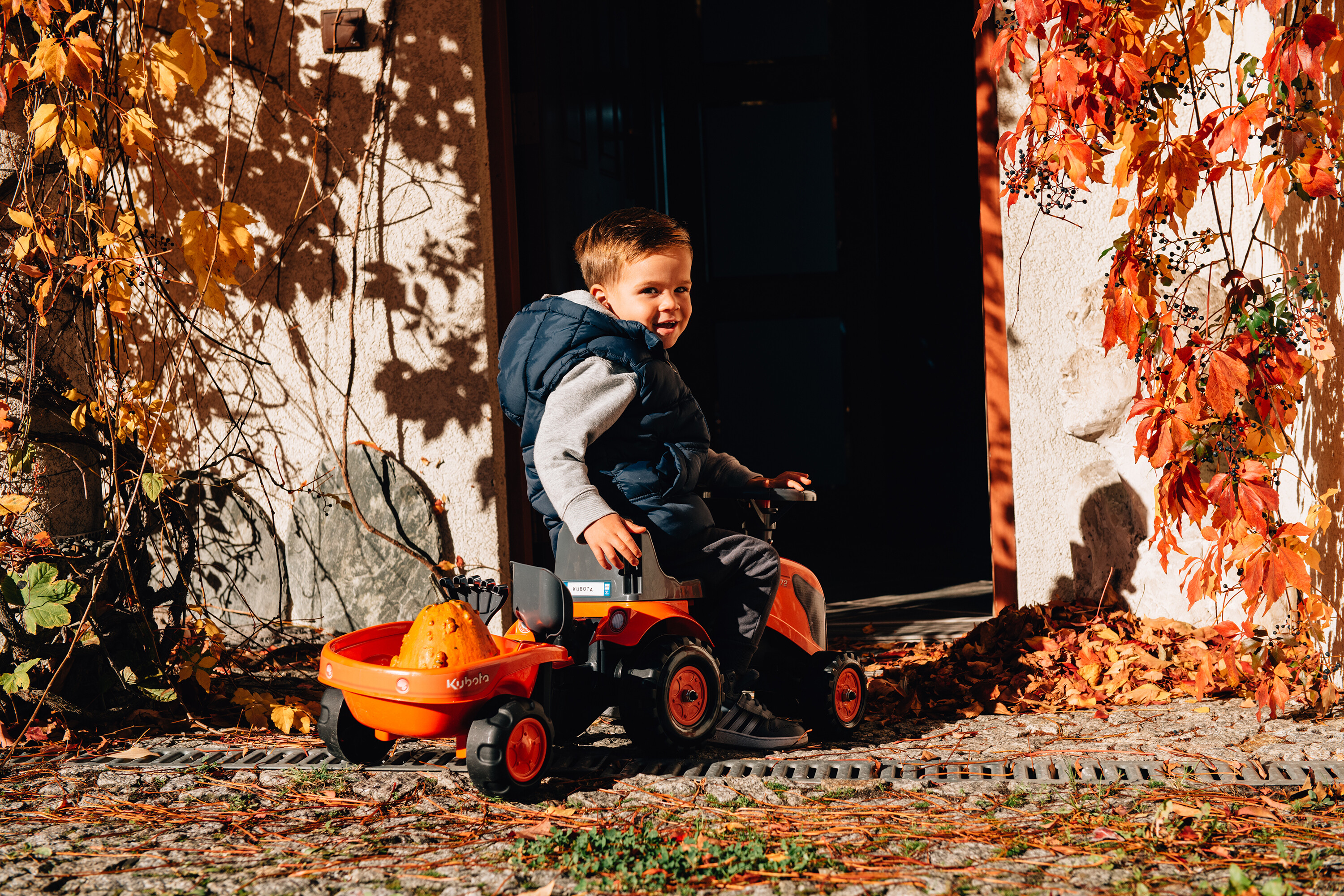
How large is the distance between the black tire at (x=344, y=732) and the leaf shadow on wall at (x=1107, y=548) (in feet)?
7.12

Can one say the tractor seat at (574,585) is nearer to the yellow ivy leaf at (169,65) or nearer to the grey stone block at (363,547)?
the grey stone block at (363,547)

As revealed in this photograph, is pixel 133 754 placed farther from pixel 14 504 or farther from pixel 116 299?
pixel 116 299

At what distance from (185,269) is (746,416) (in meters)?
3.81

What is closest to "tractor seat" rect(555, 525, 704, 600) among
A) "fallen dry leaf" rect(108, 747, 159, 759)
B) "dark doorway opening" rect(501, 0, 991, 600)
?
"fallen dry leaf" rect(108, 747, 159, 759)

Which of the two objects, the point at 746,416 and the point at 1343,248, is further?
the point at 746,416

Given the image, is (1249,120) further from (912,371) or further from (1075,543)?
(912,371)

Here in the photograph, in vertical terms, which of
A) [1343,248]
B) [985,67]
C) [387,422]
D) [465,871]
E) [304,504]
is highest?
[985,67]

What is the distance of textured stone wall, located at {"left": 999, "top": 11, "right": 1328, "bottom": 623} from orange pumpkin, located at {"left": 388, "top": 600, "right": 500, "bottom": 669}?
6.51 feet

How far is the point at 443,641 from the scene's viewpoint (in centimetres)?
196

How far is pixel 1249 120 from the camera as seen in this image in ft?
6.96

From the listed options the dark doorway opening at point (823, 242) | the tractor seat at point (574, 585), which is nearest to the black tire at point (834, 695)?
the tractor seat at point (574, 585)

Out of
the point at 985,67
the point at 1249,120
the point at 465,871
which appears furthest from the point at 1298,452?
the point at 465,871

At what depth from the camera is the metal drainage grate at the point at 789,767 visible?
2.06 meters

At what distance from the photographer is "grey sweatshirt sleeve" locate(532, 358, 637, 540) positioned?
213cm
